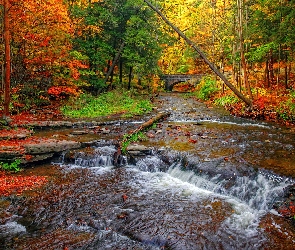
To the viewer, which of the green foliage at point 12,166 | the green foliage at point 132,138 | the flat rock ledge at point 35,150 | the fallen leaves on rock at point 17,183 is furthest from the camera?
the green foliage at point 132,138

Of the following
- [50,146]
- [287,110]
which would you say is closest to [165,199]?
[50,146]

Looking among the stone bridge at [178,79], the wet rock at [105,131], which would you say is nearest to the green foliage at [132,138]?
the wet rock at [105,131]

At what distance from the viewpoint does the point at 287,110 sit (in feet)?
49.4

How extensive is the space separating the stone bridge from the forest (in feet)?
23.0

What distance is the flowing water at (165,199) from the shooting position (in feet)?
18.1

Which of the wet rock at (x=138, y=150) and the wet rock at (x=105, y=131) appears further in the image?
Answer: the wet rock at (x=105, y=131)

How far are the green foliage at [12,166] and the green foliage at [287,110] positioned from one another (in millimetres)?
13660

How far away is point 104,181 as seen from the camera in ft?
28.5

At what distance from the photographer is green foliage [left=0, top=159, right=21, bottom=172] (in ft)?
30.6

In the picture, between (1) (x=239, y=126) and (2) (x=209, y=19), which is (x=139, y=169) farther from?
(2) (x=209, y=19)

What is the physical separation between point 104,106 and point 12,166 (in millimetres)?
11270

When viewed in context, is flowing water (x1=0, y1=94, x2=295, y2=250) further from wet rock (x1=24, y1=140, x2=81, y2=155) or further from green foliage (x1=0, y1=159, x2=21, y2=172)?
green foliage (x1=0, y1=159, x2=21, y2=172)

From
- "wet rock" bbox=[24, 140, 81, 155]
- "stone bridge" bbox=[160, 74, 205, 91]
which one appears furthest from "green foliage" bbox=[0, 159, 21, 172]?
"stone bridge" bbox=[160, 74, 205, 91]

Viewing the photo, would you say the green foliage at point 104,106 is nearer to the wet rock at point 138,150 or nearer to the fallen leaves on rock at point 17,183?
the wet rock at point 138,150
